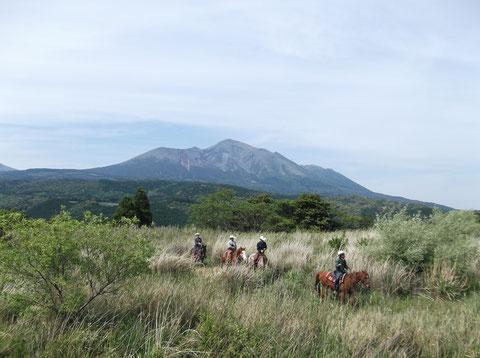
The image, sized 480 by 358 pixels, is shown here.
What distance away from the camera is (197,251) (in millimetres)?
14102

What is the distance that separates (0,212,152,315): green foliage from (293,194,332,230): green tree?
55.2 meters

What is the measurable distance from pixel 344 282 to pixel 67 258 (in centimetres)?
614

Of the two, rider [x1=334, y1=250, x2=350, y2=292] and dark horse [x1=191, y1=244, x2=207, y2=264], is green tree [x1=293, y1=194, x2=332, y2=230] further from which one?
rider [x1=334, y1=250, x2=350, y2=292]

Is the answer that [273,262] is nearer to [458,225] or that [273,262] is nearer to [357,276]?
[357,276]

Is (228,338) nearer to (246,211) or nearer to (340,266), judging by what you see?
(340,266)

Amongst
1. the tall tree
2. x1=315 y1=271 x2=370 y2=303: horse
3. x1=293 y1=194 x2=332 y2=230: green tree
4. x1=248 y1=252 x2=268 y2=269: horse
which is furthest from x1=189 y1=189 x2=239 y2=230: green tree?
x1=315 y1=271 x2=370 y2=303: horse

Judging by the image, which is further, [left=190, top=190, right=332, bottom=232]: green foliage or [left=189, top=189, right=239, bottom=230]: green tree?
[left=189, top=189, right=239, bottom=230]: green tree

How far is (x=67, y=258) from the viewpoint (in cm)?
574

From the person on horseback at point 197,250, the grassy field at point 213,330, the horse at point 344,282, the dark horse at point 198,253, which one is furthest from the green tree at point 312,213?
the grassy field at point 213,330

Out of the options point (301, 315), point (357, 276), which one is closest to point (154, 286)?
point (301, 315)

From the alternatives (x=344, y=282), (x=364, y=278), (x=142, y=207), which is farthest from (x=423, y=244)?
(x=142, y=207)

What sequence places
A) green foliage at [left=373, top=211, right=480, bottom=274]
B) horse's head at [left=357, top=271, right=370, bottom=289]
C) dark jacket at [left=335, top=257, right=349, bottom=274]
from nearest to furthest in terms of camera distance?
dark jacket at [left=335, top=257, right=349, bottom=274] < horse's head at [left=357, top=271, right=370, bottom=289] < green foliage at [left=373, top=211, right=480, bottom=274]

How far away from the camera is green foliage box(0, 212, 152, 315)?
538 centimetres

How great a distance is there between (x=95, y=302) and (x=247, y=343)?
93.7 inches
